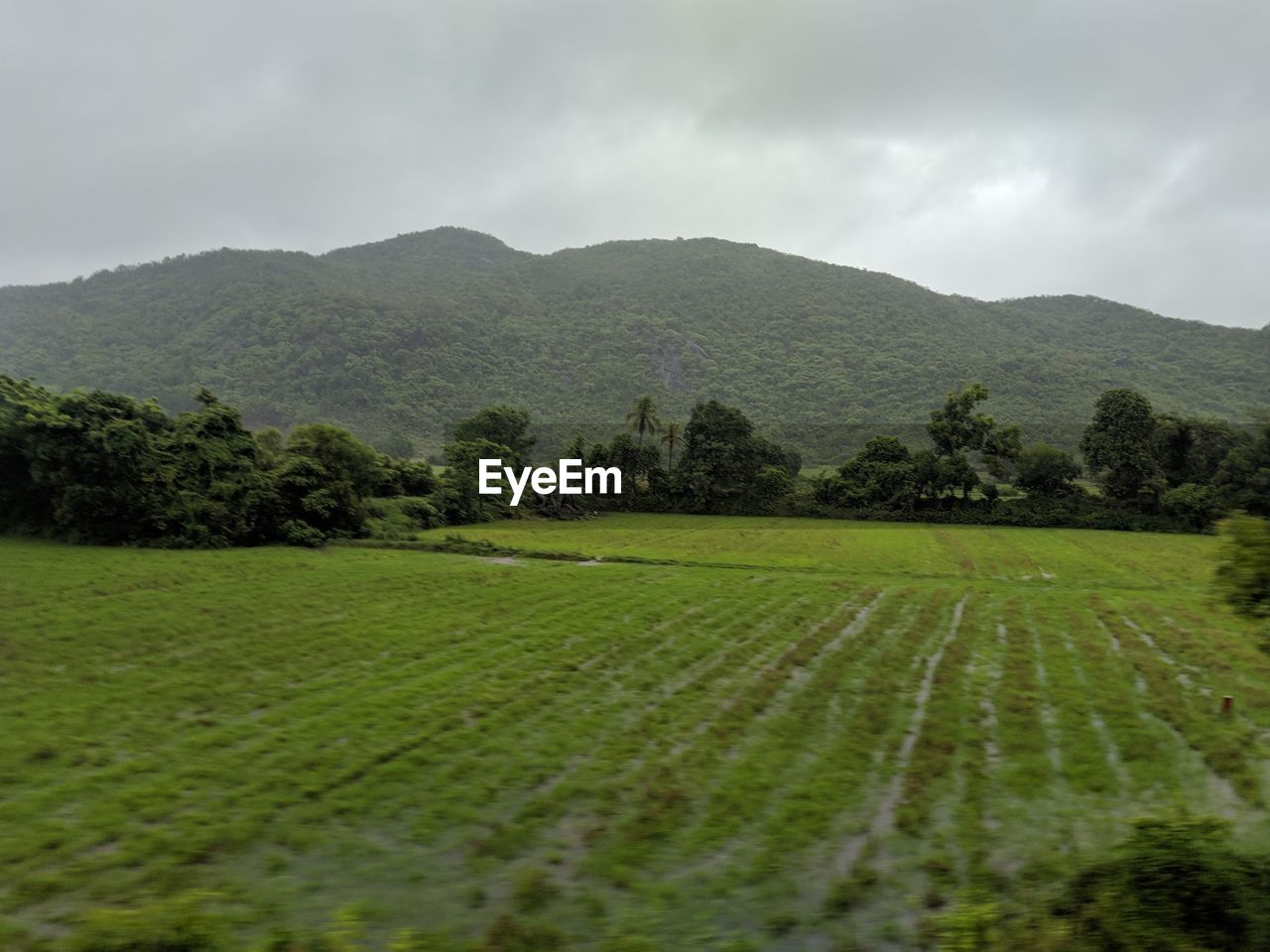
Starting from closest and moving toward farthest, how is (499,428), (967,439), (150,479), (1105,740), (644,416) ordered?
(1105,740), (150,479), (967,439), (499,428), (644,416)

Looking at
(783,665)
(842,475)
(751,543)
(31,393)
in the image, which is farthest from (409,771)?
(842,475)

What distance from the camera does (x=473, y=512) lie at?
5872cm

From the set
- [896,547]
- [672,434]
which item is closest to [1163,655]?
[896,547]

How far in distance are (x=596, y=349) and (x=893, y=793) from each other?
14745cm

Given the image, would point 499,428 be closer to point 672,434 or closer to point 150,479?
point 672,434

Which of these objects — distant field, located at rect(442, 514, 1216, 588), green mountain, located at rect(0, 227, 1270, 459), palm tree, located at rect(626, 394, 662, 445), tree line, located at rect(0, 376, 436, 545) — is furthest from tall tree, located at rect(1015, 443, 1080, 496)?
tree line, located at rect(0, 376, 436, 545)

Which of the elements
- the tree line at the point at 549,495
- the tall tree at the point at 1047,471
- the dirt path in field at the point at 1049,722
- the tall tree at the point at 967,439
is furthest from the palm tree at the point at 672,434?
the dirt path in field at the point at 1049,722

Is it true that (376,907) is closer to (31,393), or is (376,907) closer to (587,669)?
(587,669)

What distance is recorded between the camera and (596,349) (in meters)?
153

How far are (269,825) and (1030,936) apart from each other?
290 inches

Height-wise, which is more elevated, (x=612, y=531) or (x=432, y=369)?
(x=432, y=369)

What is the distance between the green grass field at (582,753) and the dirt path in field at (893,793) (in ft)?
0.15

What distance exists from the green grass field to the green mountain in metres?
82.2

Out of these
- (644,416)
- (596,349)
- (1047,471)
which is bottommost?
(1047,471)
